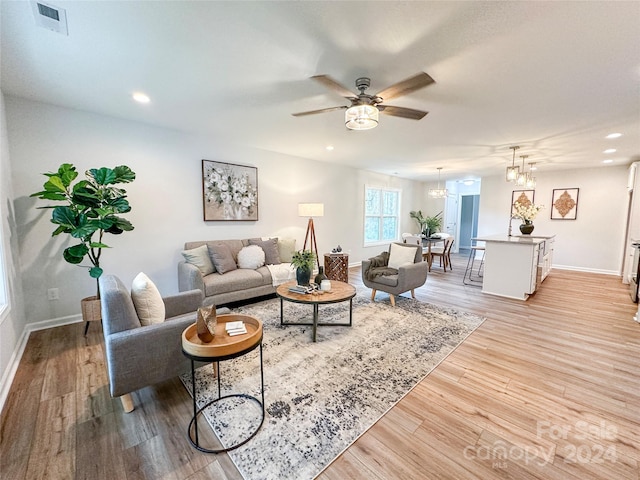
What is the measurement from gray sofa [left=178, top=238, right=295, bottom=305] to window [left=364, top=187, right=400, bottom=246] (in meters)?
3.88

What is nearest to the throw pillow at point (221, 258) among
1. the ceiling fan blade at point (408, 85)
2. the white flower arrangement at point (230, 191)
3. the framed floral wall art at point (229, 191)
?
the framed floral wall art at point (229, 191)

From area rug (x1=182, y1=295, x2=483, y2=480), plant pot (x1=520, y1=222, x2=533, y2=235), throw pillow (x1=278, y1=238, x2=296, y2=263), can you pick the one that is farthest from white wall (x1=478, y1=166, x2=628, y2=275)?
throw pillow (x1=278, y1=238, x2=296, y2=263)

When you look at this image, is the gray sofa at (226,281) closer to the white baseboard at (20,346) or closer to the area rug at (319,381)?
the area rug at (319,381)

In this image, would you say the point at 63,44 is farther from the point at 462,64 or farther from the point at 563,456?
the point at 563,456

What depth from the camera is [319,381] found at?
2107 mm

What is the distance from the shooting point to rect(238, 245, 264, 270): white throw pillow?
13.1 ft

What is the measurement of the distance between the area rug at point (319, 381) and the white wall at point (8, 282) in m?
1.38

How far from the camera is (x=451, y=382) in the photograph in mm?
2117

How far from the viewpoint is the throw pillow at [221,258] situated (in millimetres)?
3703

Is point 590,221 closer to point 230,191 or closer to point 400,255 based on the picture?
point 400,255

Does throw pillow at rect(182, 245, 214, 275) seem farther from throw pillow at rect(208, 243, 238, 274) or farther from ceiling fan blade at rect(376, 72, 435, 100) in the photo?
ceiling fan blade at rect(376, 72, 435, 100)

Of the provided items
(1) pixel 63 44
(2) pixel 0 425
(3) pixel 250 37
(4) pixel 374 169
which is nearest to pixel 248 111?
(3) pixel 250 37

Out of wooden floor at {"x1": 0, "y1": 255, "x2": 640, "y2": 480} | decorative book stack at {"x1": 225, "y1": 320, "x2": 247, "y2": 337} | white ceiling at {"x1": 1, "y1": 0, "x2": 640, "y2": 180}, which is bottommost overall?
wooden floor at {"x1": 0, "y1": 255, "x2": 640, "y2": 480}

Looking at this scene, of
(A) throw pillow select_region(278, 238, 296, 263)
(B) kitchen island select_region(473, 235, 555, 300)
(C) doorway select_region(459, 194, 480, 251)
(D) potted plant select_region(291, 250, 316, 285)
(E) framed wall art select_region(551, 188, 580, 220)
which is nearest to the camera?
(D) potted plant select_region(291, 250, 316, 285)
